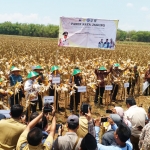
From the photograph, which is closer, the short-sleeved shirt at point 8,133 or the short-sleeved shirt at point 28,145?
the short-sleeved shirt at point 28,145

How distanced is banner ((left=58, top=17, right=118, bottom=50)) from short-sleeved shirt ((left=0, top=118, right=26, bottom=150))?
18.1 ft

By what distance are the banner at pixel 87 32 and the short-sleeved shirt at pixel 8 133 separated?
553 cm

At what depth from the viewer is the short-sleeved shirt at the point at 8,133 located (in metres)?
4.39

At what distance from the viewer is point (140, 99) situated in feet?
42.9

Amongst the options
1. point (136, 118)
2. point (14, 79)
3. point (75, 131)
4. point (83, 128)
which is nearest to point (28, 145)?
point (75, 131)

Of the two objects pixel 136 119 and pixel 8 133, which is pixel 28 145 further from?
pixel 136 119

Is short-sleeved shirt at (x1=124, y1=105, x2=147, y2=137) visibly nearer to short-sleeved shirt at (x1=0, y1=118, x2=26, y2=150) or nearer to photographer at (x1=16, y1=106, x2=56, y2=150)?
photographer at (x1=16, y1=106, x2=56, y2=150)

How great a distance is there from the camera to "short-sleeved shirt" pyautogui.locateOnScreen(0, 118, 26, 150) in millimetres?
4395

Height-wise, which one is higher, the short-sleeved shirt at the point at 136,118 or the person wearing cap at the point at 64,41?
the person wearing cap at the point at 64,41

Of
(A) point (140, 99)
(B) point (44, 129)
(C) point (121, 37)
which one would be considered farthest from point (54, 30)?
(B) point (44, 129)

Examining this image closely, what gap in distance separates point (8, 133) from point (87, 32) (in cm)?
650

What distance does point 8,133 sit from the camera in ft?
14.4

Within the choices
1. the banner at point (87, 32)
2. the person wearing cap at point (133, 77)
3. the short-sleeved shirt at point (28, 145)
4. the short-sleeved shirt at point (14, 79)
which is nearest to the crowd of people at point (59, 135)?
the short-sleeved shirt at point (28, 145)

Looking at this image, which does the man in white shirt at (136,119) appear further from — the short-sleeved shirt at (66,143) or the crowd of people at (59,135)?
the short-sleeved shirt at (66,143)
